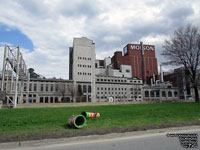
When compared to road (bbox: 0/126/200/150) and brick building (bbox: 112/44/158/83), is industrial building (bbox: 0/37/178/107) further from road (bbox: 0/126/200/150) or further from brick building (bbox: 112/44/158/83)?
road (bbox: 0/126/200/150)

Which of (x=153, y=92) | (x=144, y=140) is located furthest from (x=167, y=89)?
(x=144, y=140)

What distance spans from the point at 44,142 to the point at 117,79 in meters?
98.2

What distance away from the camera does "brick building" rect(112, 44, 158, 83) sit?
134000 mm

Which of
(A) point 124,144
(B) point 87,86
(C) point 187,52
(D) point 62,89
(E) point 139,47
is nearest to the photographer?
(A) point 124,144

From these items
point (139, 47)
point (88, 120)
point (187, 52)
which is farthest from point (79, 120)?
point (139, 47)

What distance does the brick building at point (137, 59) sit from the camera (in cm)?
13400

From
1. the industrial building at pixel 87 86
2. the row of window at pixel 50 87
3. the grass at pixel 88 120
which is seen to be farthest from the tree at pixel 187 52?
the row of window at pixel 50 87

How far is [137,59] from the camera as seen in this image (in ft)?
455

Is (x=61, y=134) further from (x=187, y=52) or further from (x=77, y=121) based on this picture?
(x=187, y=52)

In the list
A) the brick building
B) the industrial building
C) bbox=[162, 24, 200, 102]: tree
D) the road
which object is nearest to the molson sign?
the brick building

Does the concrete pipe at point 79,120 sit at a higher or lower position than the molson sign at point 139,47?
lower

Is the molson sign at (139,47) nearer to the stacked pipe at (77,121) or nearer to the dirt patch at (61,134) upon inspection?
the stacked pipe at (77,121)

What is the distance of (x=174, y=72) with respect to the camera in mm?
30094

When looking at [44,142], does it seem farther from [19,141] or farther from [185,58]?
[185,58]
